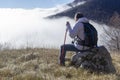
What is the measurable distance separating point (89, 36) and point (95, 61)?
2.98 feet

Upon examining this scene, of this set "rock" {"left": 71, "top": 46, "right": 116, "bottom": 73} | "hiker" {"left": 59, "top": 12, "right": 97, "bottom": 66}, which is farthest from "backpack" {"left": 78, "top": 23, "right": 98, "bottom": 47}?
"rock" {"left": 71, "top": 46, "right": 116, "bottom": 73}

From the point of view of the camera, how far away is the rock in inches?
455

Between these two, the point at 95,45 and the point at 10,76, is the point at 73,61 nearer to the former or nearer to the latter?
the point at 95,45

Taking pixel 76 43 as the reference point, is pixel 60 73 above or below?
below

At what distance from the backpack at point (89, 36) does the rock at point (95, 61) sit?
0.25 meters

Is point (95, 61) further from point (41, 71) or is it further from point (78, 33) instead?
point (41, 71)

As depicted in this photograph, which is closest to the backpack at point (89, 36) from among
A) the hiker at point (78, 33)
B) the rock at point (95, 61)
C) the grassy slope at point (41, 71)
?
the hiker at point (78, 33)

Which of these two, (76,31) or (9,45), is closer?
(76,31)

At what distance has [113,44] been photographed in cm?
6412

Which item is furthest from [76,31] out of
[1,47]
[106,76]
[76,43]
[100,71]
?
[1,47]

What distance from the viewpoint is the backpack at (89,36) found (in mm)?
12211

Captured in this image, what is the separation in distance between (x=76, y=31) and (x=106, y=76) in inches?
106

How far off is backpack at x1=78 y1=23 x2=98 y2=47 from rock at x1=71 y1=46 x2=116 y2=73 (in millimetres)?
247

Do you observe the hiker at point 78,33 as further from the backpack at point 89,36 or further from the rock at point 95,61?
the rock at point 95,61
